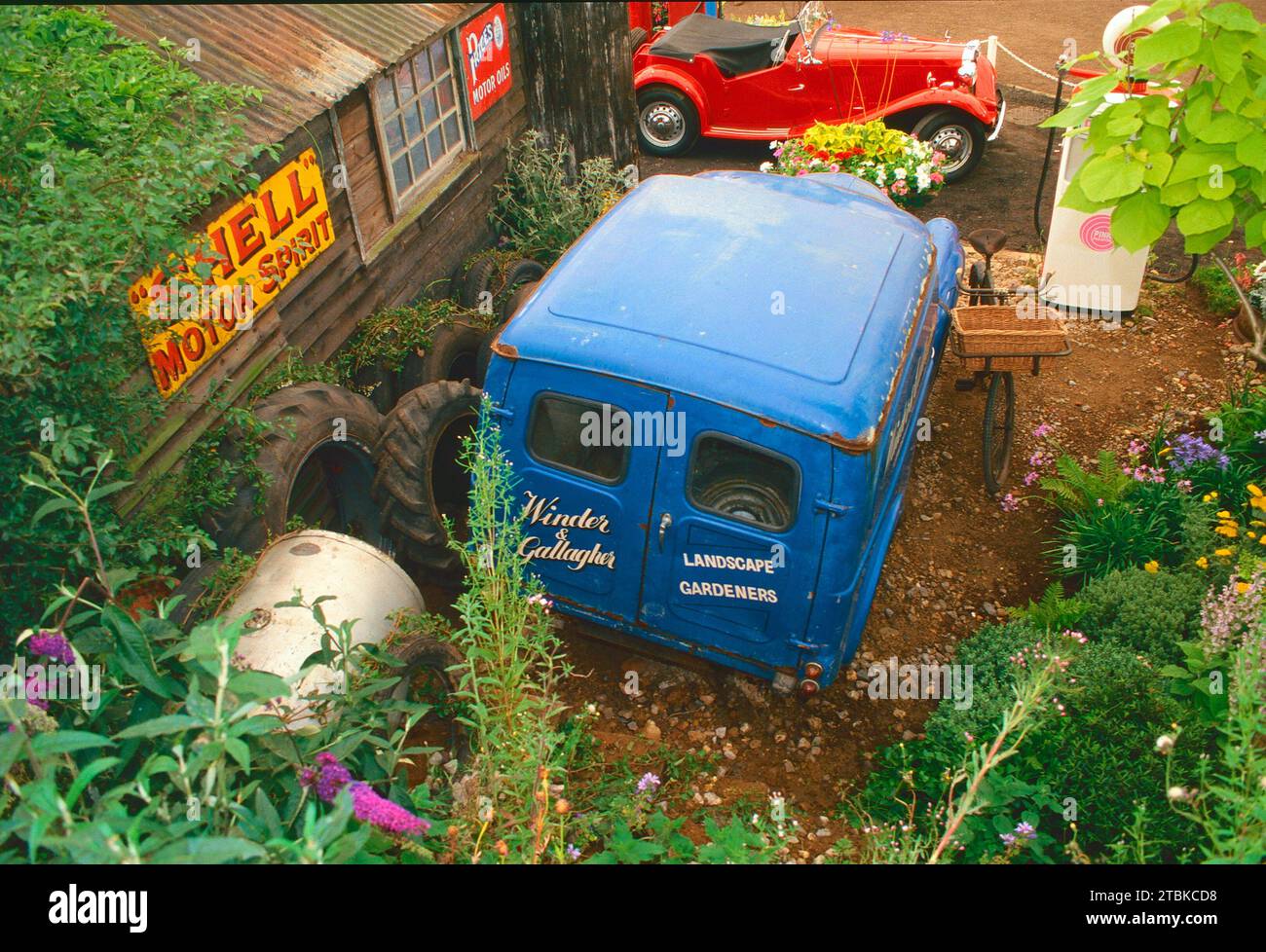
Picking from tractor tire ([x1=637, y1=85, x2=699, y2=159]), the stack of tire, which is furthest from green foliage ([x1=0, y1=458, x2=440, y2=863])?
tractor tire ([x1=637, y1=85, x2=699, y2=159])

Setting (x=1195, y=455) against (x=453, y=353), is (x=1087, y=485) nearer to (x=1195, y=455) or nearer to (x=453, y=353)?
(x=1195, y=455)

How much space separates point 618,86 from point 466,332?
3626mm

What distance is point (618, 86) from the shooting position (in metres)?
8.98

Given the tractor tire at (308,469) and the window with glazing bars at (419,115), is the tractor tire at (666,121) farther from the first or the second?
the tractor tire at (308,469)

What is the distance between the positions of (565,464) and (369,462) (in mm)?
1742

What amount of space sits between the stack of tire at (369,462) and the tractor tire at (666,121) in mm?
5381

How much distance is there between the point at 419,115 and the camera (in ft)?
23.5

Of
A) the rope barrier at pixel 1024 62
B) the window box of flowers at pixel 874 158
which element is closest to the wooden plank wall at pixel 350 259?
the window box of flowers at pixel 874 158

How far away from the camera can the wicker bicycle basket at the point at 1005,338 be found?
5930mm

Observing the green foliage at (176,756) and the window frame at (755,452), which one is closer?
the green foliage at (176,756)

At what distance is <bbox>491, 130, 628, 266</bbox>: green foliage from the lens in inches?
319
